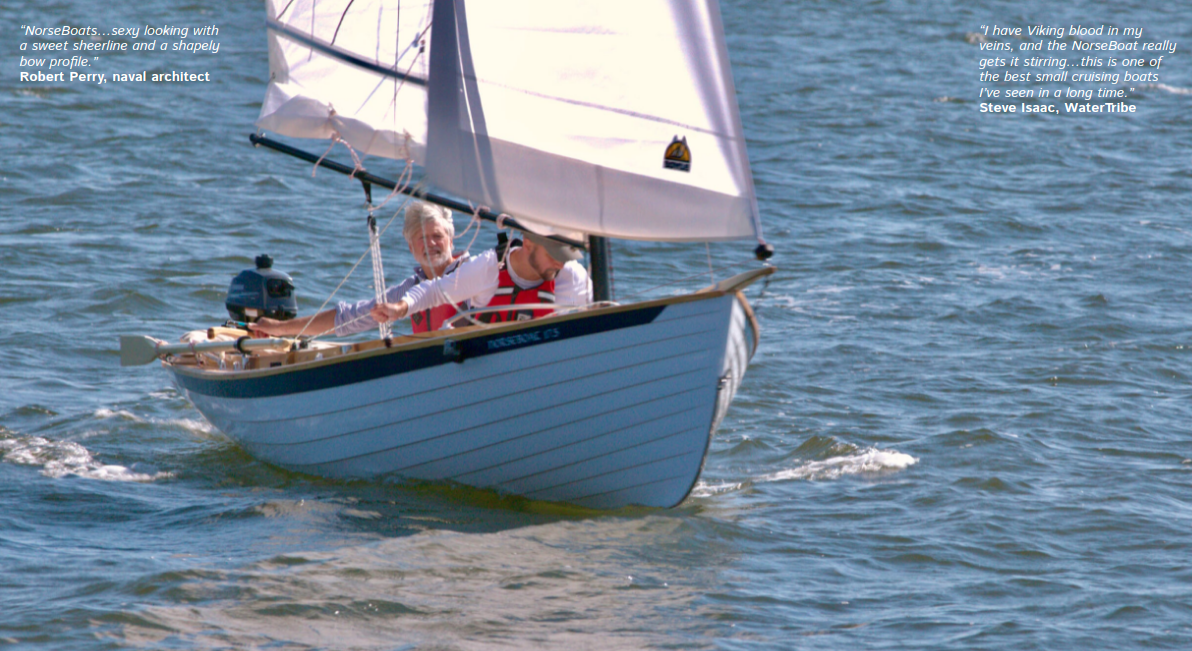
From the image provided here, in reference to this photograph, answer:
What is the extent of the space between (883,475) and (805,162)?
1013 centimetres

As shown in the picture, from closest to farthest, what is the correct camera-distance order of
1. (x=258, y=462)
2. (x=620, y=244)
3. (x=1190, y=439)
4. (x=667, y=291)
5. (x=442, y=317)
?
(x=442, y=317) < (x=258, y=462) < (x=1190, y=439) < (x=667, y=291) < (x=620, y=244)

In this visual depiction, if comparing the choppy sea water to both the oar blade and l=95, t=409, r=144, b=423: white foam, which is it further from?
the oar blade

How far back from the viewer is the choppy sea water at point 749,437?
18.2 ft

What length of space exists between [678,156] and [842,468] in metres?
2.80

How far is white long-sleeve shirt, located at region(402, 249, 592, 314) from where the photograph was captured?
670 cm

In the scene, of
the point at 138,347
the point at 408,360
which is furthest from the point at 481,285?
the point at 138,347

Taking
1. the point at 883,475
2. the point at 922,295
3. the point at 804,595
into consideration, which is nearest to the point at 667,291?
the point at 922,295

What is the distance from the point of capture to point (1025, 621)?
5.61 m

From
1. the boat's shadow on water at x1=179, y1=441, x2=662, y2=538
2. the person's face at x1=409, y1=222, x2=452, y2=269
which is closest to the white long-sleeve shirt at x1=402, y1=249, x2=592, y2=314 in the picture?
the person's face at x1=409, y1=222, x2=452, y2=269

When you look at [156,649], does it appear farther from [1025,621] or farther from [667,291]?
[667,291]

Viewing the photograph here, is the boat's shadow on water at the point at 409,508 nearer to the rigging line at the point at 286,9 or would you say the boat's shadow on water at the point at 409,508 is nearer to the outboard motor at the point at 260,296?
the outboard motor at the point at 260,296

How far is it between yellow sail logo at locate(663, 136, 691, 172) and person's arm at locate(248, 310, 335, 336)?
269 centimetres

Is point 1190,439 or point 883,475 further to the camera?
point 1190,439

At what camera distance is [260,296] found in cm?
827
